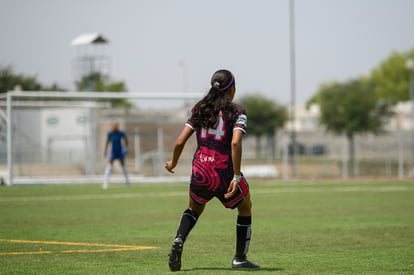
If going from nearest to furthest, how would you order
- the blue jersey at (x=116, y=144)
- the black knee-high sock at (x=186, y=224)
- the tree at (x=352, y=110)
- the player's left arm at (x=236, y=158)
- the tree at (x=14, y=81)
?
the player's left arm at (x=236, y=158) < the black knee-high sock at (x=186, y=224) < the blue jersey at (x=116, y=144) < the tree at (x=14, y=81) < the tree at (x=352, y=110)

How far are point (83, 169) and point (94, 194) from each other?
1105 cm

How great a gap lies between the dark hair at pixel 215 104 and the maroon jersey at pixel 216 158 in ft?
0.20

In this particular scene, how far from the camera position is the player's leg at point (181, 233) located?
7.69 meters

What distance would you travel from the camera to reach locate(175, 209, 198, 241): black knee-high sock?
7853mm

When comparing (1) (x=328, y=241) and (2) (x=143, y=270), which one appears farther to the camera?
(1) (x=328, y=241)

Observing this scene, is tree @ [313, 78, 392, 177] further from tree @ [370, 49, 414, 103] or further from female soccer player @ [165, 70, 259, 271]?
female soccer player @ [165, 70, 259, 271]

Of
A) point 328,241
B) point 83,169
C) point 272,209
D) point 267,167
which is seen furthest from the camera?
point 267,167

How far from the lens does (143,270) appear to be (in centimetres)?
798

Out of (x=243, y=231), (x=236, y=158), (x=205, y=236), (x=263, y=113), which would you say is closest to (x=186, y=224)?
(x=243, y=231)

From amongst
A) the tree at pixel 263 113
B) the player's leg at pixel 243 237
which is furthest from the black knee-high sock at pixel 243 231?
the tree at pixel 263 113

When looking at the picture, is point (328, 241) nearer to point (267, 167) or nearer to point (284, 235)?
point (284, 235)

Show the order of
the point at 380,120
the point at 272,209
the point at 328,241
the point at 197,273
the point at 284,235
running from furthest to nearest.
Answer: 1. the point at 380,120
2. the point at 272,209
3. the point at 284,235
4. the point at 328,241
5. the point at 197,273

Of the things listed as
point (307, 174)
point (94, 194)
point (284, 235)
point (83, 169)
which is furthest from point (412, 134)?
point (284, 235)

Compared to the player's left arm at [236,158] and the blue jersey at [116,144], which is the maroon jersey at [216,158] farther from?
the blue jersey at [116,144]
